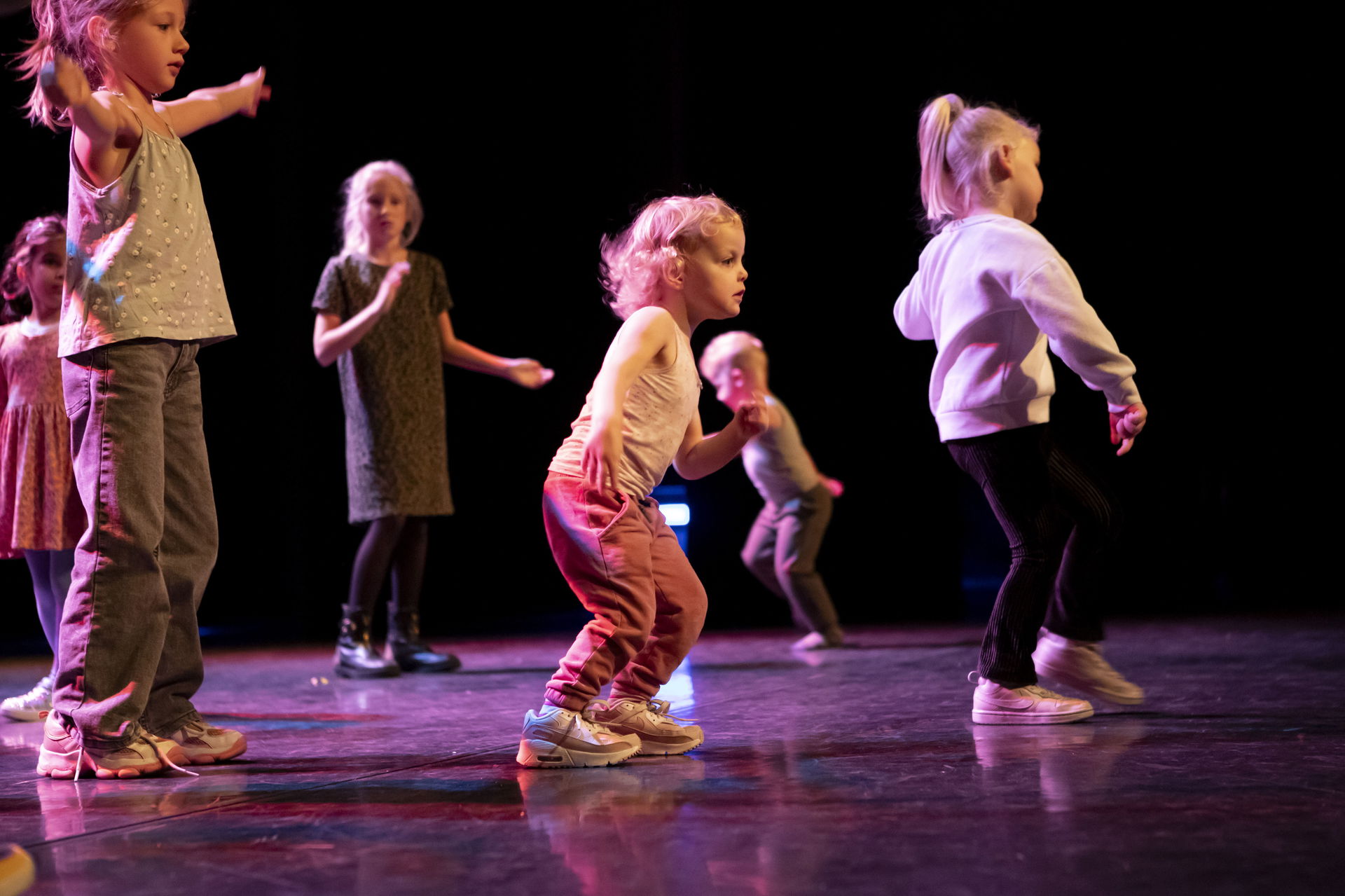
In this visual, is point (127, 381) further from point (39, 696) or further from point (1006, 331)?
point (1006, 331)

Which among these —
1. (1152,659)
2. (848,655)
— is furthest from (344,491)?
(1152,659)

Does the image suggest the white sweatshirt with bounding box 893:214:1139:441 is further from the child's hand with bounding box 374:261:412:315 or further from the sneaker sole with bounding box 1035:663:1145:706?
the child's hand with bounding box 374:261:412:315

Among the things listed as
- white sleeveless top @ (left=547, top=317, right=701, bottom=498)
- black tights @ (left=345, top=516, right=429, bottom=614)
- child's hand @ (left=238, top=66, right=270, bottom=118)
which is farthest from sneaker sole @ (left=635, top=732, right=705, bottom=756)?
black tights @ (left=345, top=516, right=429, bottom=614)

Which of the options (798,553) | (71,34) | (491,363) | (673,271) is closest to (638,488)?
(673,271)

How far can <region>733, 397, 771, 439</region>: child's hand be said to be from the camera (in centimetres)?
203

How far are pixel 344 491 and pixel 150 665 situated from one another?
146 inches

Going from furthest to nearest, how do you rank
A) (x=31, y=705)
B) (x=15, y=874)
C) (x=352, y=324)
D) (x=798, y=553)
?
(x=798, y=553), (x=352, y=324), (x=31, y=705), (x=15, y=874)

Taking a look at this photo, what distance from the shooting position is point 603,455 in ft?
6.02

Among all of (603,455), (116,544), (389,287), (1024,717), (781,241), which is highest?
(781,241)

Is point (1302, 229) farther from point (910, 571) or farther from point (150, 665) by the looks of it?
point (150, 665)

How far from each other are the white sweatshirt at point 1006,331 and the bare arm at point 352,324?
136cm

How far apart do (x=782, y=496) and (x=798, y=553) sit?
22 centimetres

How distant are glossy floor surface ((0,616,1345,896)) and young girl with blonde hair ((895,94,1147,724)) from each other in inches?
5.8

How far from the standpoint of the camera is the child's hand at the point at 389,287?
304 centimetres
